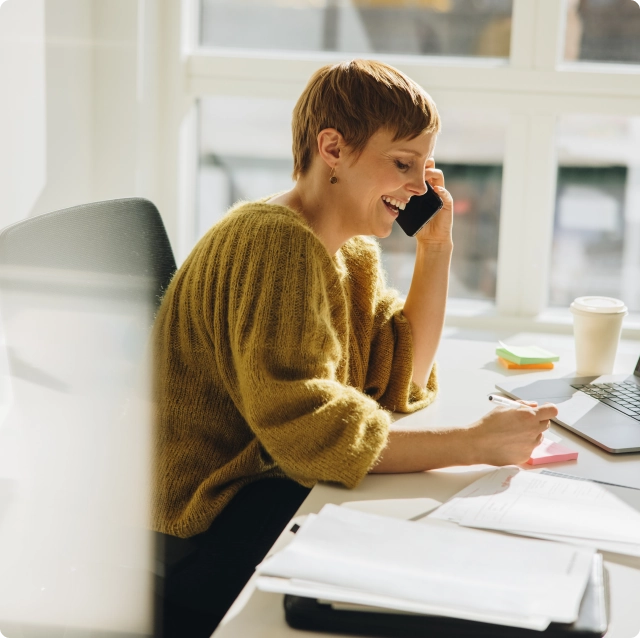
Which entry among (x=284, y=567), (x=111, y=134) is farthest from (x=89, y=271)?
(x=111, y=134)

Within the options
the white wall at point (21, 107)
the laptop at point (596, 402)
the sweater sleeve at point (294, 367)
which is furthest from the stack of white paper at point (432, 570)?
the white wall at point (21, 107)

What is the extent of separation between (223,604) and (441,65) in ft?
4.99

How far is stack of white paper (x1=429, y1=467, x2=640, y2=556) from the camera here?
36.3 inches

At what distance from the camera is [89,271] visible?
129cm

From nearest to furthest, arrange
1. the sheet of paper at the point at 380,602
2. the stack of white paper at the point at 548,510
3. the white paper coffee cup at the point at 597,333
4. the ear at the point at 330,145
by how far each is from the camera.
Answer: the sheet of paper at the point at 380,602 → the stack of white paper at the point at 548,510 → the ear at the point at 330,145 → the white paper coffee cup at the point at 597,333

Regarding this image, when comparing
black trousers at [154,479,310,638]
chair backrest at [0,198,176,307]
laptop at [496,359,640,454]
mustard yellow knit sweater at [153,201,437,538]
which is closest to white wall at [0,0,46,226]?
chair backrest at [0,198,176,307]

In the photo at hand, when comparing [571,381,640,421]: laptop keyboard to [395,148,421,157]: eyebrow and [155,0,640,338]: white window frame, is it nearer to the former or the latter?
[395,148,421,157]: eyebrow

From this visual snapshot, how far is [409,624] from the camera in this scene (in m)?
0.74

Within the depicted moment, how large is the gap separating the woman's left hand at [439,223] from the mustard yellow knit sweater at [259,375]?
0.23m

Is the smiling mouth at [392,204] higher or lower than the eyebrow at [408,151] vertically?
lower

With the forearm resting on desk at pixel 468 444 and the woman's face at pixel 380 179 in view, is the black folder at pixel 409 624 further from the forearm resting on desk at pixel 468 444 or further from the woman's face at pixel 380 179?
the woman's face at pixel 380 179

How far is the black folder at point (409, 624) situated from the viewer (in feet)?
2.37

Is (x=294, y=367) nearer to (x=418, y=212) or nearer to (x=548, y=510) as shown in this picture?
(x=548, y=510)

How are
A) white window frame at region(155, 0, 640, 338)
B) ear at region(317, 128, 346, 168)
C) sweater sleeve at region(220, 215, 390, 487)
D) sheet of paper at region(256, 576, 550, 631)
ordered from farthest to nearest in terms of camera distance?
white window frame at region(155, 0, 640, 338), ear at region(317, 128, 346, 168), sweater sleeve at region(220, 215, 390, 487), sheet of paper at region(256, 576, 550, 631)
